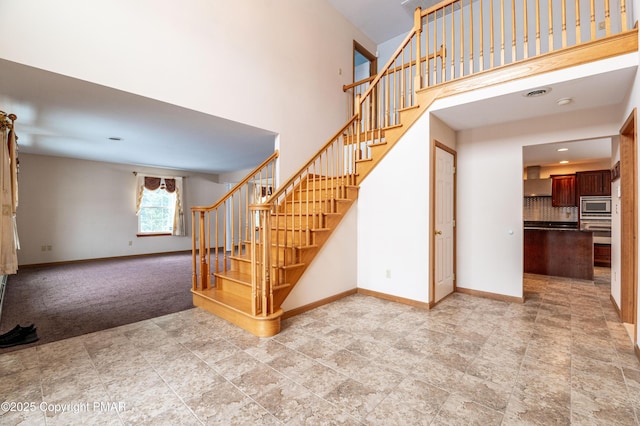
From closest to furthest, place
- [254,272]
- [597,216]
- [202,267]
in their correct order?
[254,272] < [202,267] < [597,216]

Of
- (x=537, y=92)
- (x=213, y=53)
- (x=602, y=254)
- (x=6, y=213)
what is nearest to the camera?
(x=6, y=213)

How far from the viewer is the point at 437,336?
2676 mm

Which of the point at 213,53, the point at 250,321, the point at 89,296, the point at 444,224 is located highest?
the point at 213,53

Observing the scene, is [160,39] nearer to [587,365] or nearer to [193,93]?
[193,93]

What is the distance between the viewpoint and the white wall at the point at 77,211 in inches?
239

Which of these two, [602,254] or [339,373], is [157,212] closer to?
[339,373]

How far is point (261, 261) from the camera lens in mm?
2779

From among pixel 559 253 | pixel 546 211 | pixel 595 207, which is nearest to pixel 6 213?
pixel 559 253

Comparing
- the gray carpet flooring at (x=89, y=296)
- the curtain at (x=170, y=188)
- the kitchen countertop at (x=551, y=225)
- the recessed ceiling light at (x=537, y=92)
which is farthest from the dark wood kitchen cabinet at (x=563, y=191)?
the curtain at (x=170, y=188)

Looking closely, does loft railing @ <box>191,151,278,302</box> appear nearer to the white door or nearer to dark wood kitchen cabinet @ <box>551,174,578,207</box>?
the white door

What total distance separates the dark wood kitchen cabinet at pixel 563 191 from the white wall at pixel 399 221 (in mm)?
5436

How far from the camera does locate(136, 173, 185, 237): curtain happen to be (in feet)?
24.9

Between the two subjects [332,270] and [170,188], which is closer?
[332,270]

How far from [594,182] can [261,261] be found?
772 centimetres
